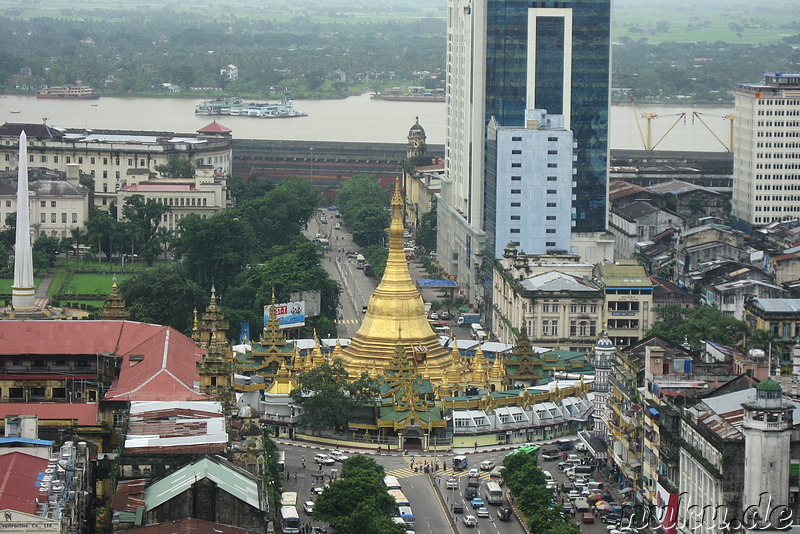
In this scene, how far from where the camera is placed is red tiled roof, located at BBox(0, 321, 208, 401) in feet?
252

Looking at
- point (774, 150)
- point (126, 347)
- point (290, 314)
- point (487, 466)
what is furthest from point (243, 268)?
point (487, 466)

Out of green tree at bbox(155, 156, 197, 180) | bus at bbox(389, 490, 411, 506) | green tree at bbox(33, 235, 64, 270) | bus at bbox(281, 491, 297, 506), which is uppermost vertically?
green tree at bbox(155, 156, 197, 180)

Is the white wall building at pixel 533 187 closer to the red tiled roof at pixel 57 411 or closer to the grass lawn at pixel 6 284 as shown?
the grass lawn at pixel 6 284

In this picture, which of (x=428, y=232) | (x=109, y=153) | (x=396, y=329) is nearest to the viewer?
(x=396, y=329)

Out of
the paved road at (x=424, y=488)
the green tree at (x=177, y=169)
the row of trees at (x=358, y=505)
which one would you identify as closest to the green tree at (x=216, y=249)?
the green tree at (x=177, y=169)

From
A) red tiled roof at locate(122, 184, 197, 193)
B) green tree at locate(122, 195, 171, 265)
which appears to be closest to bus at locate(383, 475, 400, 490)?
green tree at locate(122, 195, 171, 265)

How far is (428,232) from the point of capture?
144 m

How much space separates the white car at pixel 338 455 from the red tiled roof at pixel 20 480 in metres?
20.9

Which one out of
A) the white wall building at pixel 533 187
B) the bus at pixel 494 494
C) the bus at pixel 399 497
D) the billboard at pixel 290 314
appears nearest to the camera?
the bus at pixel 399 497

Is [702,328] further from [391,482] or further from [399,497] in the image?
[399,497]

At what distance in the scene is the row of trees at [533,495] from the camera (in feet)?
228

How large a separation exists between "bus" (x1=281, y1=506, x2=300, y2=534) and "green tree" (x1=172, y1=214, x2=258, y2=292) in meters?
47.7

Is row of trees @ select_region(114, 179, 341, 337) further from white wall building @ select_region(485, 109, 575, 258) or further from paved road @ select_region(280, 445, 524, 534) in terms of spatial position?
paved road @ select_region(280, 445, 524, 534)

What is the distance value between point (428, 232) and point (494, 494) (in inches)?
2709
